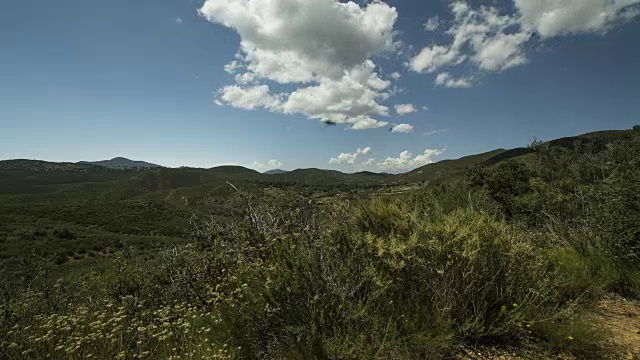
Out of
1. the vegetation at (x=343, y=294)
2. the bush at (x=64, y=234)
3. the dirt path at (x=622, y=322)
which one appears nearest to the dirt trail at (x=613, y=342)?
the dirt path at (x=622, y=322)

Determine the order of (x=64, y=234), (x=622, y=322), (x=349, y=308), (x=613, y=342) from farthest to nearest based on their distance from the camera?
(x=64, y=234)
(x=622, y=322)
(x=613, y=342)
(x=349, y=308)

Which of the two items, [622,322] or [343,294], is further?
[622,322]

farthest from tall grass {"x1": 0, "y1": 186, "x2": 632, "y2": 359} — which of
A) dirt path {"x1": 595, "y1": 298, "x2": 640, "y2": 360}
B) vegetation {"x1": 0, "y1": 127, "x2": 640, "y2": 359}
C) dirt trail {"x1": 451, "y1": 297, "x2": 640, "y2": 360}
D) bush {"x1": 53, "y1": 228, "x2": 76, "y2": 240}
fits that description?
bush {"x1": 53, "y1": 228, "x2": 76, "y2": 240}

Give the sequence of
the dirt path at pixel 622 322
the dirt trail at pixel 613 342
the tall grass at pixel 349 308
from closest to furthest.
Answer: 1. the tall grass at pixel 349 308
2. the dirt trail at pixel 613 342
3. the dirt path at pixel 622 322

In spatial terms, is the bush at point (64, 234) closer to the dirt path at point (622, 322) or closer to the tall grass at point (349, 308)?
the tall grass at point (349, 308)

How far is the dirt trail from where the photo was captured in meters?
3.34

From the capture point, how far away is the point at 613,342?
3607 millimetres

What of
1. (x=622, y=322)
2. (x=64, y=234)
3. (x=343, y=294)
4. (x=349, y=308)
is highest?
(x=343, y=294)

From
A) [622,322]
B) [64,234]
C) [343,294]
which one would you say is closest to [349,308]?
[343,294]

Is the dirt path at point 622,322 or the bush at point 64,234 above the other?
the dirt path at point 622,322

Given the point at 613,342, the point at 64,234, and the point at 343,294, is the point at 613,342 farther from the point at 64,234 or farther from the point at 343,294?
the point at 64,234

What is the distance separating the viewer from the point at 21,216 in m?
57.7

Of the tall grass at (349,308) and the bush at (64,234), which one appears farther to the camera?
the bush at (64,234)

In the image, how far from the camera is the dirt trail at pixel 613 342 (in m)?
3.34
